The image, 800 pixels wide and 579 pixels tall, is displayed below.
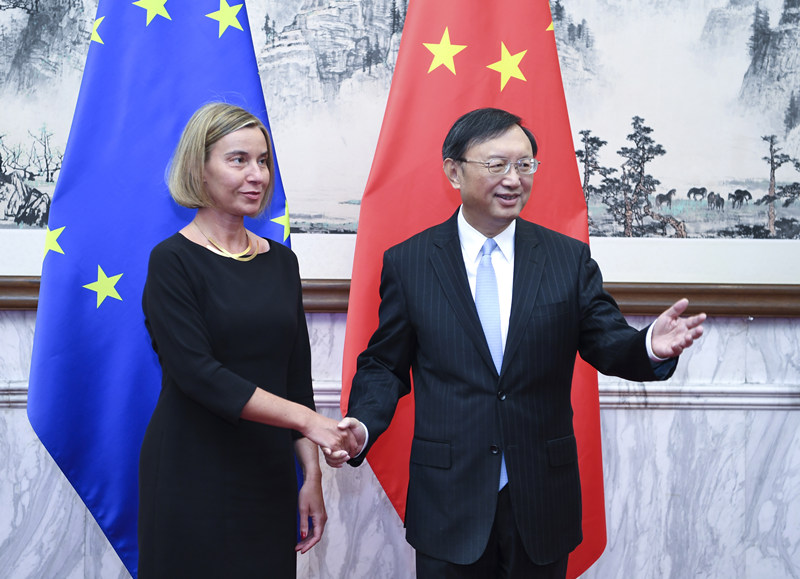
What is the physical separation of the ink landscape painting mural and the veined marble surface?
43cm

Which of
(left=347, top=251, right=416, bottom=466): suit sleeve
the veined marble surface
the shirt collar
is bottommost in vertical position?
the veined marble surface

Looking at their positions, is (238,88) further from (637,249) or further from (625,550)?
(625,550)

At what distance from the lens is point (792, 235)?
2658 millimetres

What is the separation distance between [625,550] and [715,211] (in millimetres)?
1344

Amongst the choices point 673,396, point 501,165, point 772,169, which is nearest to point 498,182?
point 501,165

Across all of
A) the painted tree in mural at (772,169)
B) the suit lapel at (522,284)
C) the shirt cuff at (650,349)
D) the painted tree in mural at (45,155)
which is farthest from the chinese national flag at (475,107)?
the painted tree in mural at (45,155)

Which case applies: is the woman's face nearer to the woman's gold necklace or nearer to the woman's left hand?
the woman's gold necklace

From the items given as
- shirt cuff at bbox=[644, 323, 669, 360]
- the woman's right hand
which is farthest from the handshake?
shirt cuff at bbox=[644, 323, 669, 360]

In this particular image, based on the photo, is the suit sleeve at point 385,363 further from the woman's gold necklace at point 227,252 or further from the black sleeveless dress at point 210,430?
the woman's gold necklace at point 227,252

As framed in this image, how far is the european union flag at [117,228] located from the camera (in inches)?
83.2

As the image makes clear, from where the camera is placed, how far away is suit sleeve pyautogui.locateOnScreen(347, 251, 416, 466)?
172cm

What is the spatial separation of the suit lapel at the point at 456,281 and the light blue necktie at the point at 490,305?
0.11 ft

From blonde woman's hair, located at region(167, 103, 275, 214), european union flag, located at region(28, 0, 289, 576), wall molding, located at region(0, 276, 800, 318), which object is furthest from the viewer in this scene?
wall molding, located at region(0, 276, 800, 318)

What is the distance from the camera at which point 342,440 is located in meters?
1.63
